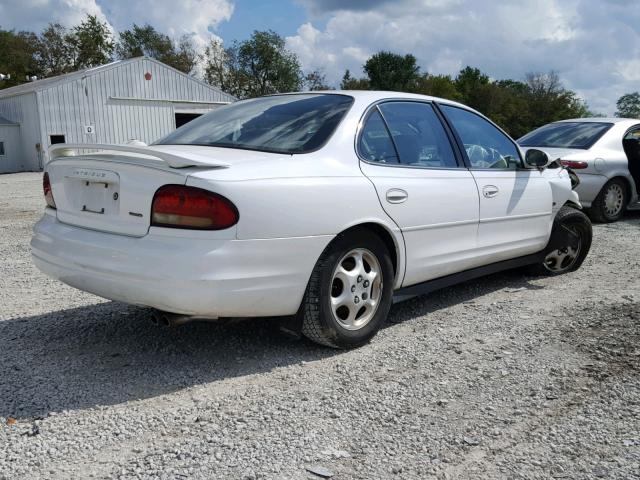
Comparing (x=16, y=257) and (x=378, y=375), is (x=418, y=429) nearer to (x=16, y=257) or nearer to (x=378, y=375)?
(x=378, y=375)

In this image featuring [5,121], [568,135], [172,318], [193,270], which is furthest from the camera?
[5,121]

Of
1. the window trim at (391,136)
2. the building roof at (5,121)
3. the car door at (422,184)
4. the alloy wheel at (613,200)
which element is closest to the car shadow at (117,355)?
the car door at (422,184)

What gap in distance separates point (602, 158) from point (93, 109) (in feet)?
89.4

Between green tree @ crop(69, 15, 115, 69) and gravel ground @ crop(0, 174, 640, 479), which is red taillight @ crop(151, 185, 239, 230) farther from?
green tree @ crop(69, 15, 115, 69)

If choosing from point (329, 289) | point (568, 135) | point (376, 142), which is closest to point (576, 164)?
point (568, 135)

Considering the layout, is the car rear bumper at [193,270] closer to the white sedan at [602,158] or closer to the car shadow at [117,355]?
the car shadow at [117,355]

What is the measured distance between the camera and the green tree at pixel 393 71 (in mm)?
75625

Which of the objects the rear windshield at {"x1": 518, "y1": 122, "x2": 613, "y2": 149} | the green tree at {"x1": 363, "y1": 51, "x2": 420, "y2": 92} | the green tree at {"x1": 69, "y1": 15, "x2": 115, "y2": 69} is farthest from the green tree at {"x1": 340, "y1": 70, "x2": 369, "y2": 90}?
the rear windshield at {"x1": 518, "y1": 122, "x2": 613, "y2": 149}

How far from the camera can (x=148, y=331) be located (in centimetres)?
413

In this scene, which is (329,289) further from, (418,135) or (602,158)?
(602,158)

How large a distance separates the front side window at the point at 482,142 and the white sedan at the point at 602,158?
4078 millimetres

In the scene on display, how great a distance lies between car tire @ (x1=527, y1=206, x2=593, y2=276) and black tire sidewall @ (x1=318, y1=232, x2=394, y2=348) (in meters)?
2.32

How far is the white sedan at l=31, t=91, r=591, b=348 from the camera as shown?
3070 millimetres

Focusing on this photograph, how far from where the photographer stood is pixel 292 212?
129 inches
